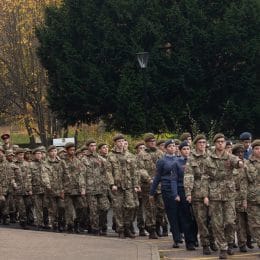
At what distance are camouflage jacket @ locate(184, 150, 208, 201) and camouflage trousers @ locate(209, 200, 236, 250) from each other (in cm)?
35

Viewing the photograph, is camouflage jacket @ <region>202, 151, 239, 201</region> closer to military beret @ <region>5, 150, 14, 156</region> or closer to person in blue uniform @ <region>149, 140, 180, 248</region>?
person in blue uniform @ <region>149, 140, 180, 248</region>

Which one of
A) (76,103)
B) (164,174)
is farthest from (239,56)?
(164,174)

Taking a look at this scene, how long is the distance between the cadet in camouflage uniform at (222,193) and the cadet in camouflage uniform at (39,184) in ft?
23.5

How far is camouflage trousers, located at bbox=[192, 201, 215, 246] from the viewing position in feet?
45.7

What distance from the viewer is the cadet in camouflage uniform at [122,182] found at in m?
17.0

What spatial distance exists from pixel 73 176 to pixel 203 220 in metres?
5.76

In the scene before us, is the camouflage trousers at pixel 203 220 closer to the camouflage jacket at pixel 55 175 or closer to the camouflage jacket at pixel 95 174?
the camouflage jacket at pixel 95 174

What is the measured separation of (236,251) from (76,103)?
72.9 feet

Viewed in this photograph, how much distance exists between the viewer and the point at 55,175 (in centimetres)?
1984

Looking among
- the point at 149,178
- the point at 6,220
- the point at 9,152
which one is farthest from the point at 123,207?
the point at 6,220

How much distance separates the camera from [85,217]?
19078 mm

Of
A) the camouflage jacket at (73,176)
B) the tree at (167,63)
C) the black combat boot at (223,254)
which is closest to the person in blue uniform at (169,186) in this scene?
the black combat boot at (223,254)

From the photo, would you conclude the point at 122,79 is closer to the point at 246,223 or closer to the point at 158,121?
the point at 158,121

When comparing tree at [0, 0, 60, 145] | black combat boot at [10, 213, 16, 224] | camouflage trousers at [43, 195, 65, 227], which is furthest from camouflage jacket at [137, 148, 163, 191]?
tree at [0, 0, 60, 145]
